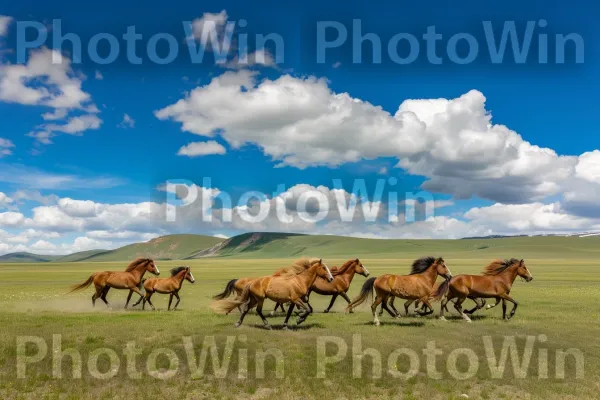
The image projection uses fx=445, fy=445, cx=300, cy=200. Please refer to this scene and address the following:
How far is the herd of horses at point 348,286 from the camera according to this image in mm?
19094

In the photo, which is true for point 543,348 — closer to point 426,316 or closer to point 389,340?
point 389,340

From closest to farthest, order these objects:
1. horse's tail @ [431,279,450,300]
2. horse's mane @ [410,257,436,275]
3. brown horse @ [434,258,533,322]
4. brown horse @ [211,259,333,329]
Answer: brown horse @ [211,259,333,329]
horse's tail @ [431,279,450,300]
brown horse @ [434,258,533,322]
horse's mane @ [410,257,436,275]

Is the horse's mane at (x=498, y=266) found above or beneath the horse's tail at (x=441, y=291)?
above

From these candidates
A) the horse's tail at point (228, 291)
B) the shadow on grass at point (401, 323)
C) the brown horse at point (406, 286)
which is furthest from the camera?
the horse's tail at point (228, 291)

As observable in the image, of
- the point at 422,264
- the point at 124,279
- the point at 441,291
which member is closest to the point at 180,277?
the point at 124,279

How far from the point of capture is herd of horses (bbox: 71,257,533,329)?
19.1m

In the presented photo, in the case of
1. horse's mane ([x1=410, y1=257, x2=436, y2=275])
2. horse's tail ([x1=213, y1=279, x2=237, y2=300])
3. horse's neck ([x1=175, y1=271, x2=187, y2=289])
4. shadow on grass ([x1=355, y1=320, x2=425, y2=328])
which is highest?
horse's mane ([x1=410, y1=257, x2=436, y2=275])

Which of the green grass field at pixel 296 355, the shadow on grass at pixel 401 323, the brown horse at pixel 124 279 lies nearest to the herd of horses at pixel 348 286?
the brown horse at pixel 124 279

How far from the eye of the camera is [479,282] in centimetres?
2264

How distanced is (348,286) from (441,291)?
468 cm

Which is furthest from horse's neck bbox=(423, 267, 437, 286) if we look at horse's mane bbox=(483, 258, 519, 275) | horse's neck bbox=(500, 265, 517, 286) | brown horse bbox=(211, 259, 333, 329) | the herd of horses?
brown horse bbox=(211, 259, 333, 329)

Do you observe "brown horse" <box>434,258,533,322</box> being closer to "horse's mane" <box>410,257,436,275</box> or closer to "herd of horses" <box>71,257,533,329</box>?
"herd of horses" <box>71,257,533,329</box>

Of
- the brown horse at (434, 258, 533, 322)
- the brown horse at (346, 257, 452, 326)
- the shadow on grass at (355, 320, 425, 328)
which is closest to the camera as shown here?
the shadow on grass at (355, 320, 425, 328)

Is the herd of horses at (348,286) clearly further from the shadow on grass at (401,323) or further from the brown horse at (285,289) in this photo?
the shadow on grass at (401,323)
